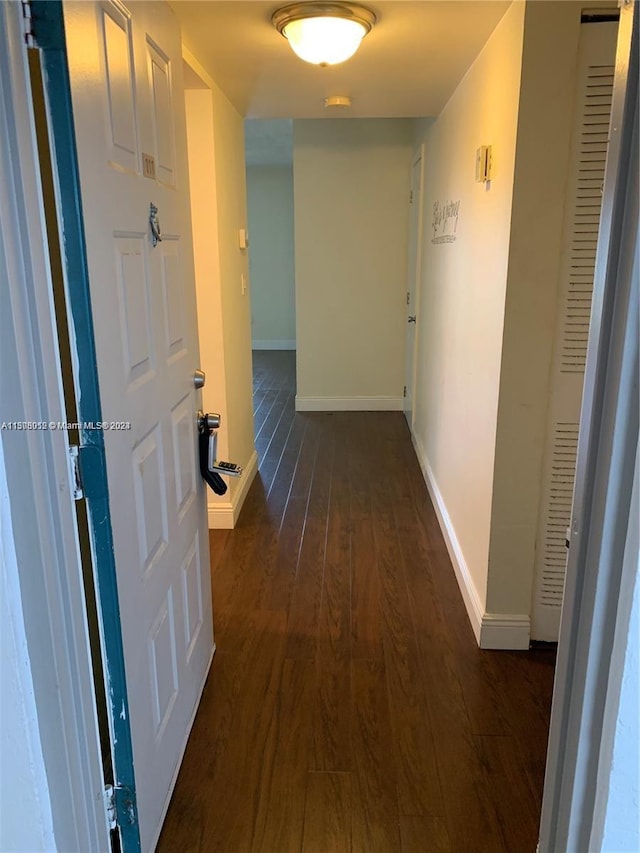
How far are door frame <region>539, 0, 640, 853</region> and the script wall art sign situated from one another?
212 centimetres

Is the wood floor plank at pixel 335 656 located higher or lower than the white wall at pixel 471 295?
lower

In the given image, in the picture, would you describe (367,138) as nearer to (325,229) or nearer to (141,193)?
(325,229)

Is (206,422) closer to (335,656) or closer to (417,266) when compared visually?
(335,656)

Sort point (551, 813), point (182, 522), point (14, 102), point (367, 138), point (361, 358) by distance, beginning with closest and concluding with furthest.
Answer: point (14, 102) → point (551, 813) → point (182, 522) → point (367, 138) → point (361, 358)

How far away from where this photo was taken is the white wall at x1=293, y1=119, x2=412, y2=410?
5066 millimetres

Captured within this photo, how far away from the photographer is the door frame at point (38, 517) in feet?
3.11

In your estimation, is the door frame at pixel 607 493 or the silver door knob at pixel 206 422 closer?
the door frame at pixel 607 493

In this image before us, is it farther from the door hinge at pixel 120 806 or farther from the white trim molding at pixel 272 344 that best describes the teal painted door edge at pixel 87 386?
the white trim molding at pixel 272 344

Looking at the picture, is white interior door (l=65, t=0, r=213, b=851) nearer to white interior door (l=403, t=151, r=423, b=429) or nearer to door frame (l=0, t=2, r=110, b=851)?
door frame (l=0, t=2, r=110, b=851)

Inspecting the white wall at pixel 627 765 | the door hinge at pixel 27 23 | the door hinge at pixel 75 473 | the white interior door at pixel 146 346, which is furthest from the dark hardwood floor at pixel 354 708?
the door hinge at pixel 27 23

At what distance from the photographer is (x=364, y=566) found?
294cm

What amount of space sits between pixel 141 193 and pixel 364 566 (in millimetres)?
2000

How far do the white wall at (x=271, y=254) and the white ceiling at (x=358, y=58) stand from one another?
5.10 meters

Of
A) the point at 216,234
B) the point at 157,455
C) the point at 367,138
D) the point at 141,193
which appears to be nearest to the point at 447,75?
the point at 216,234
